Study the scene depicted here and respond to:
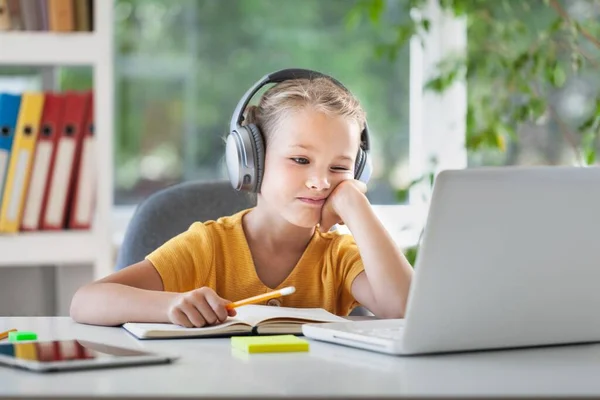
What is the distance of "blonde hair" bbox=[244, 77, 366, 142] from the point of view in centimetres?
160

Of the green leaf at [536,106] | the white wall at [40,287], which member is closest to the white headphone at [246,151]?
the white wall at [40,287]

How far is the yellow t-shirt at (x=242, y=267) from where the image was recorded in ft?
5.12

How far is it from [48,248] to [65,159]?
0.22 meters

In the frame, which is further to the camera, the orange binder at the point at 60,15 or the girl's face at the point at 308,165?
the orange binder at the point at 60,15

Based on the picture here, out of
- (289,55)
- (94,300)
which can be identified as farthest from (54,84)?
(94,300)

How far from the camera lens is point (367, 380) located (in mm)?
861

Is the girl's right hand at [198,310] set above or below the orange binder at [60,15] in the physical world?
below

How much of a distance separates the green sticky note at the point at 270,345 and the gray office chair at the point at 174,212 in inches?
31.0

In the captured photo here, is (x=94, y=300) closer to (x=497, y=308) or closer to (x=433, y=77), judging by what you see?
(x=497, y=308)

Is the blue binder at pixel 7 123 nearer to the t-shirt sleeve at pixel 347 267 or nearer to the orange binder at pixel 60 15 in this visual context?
the orange binder at pixel 60 15

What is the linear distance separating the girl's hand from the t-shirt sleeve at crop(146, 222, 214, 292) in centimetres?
20

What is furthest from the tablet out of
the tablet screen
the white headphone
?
the white headphone

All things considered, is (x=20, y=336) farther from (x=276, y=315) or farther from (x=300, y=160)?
(x=300, y=160)

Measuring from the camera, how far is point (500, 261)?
990 mm
